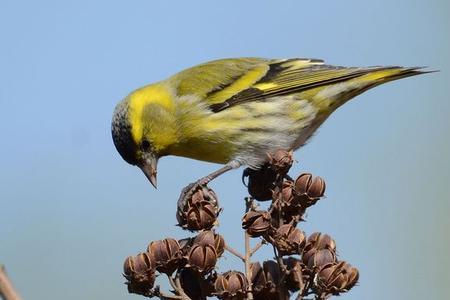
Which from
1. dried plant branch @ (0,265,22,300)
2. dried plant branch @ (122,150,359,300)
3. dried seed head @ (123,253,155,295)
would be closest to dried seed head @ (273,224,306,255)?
dried plant branch @ (122,150,359,300)

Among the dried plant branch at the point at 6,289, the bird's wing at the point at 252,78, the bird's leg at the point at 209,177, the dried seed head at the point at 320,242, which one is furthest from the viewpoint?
the bird's wing at the point at 252,78

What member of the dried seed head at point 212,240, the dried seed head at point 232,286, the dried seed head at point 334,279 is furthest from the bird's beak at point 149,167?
the dried seed head at point 334,279

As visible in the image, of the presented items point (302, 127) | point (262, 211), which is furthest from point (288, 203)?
point (302, 127)

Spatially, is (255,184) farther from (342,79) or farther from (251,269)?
(342,79)

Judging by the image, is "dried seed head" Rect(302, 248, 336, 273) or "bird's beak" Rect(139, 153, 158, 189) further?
"bird's beak" Rect(139, 153, 158, 189)

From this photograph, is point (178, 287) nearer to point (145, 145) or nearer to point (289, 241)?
point (289, 241)

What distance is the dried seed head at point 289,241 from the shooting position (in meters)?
2.49

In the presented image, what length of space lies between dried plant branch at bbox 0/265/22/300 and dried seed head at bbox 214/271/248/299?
113 centimetres

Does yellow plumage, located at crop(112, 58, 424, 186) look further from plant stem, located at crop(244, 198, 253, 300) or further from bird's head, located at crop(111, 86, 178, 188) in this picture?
plant stem, located at crop(244, 198, 253, 300)

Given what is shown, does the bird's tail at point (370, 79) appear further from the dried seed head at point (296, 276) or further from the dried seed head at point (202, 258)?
the dried seed head at point (202, 258)

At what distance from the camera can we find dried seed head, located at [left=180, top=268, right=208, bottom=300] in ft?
8.00

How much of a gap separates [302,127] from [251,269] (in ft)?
6.88

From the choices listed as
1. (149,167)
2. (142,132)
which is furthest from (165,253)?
(142,132)

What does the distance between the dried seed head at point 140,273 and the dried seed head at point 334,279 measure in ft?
1.91
